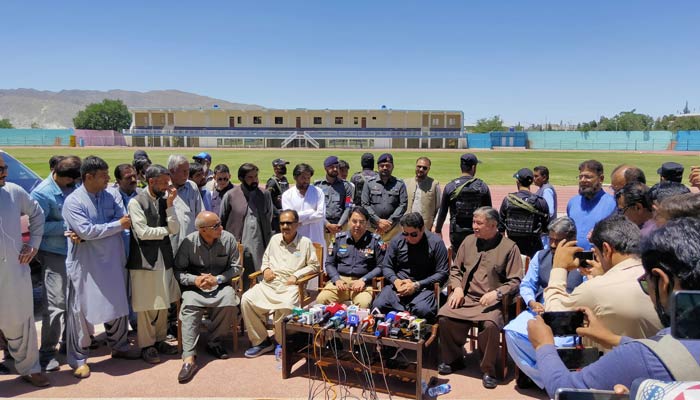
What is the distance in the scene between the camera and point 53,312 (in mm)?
4359

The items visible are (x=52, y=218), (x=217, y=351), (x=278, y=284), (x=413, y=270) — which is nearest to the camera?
(x=52, y=218)

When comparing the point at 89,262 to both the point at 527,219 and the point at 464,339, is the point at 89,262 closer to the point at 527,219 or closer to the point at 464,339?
the point at 464,339

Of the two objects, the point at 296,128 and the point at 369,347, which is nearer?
the point at 369,347

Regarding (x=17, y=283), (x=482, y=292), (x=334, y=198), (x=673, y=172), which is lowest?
(x=482, y=292)

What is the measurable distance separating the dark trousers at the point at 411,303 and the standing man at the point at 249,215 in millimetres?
1885

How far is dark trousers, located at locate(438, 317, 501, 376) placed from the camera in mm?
4000

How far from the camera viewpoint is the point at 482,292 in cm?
440

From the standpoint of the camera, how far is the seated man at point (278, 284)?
473 cm

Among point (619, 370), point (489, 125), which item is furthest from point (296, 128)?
point (619, 370)

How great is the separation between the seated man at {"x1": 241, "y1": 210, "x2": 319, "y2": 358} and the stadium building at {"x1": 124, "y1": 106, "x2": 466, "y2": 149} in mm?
63100

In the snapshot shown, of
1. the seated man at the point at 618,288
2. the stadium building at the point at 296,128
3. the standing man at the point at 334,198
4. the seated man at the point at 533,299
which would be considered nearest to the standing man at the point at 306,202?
the standing man at the point at 334,198

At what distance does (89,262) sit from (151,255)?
54 cm

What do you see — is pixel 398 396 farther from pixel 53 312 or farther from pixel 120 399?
pixel 53 312

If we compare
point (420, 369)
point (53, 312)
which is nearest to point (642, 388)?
point (420, 369)
